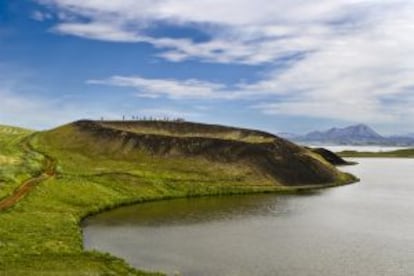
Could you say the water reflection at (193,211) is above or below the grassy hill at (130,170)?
below

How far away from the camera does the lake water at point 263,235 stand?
5653 cm

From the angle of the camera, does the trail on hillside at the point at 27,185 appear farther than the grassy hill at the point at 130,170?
Yes

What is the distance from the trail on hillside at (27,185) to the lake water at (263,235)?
13330 millimetres

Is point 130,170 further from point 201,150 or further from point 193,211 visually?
point 193,211

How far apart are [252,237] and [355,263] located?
17.4 meters

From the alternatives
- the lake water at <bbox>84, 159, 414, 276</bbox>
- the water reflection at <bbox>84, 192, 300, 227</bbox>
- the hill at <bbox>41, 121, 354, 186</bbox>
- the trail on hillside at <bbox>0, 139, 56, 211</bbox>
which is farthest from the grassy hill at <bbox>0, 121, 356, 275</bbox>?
the lake water at <bbox>84, 159, 414, 276</bbox>

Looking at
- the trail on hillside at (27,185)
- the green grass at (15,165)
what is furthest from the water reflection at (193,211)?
the green grass at (15,165)

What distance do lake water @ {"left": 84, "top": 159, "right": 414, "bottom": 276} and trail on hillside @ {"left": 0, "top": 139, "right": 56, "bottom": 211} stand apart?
43.7 ft

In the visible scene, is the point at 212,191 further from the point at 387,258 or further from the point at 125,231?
the point at 387,258

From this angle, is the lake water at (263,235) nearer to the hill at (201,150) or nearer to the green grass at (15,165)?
the green grass at (15,165)

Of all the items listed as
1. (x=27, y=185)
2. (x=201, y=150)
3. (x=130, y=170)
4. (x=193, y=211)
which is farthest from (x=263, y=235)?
(x=201, y=150)

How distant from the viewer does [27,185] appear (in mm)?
100188

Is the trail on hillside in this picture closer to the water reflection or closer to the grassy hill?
the grassy hill

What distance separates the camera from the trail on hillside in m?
83.9
